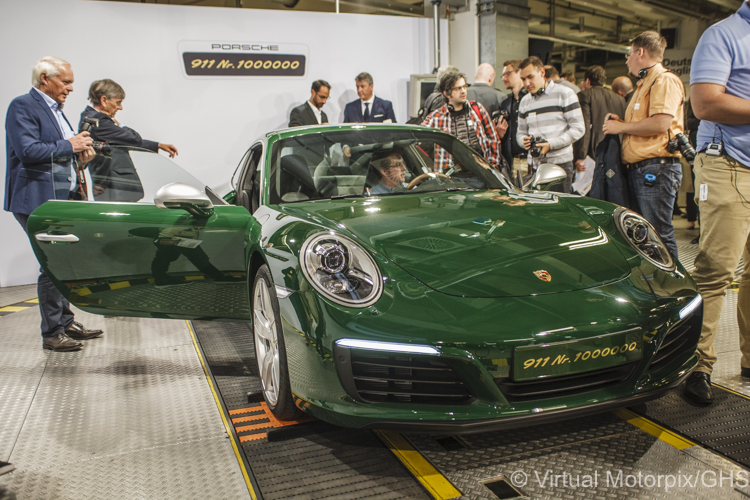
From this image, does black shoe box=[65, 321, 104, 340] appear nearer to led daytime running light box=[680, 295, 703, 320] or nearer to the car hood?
the car hood

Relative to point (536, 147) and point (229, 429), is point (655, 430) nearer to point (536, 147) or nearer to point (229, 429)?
point (229, 429)

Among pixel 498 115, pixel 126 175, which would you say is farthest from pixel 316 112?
pixel 126 175

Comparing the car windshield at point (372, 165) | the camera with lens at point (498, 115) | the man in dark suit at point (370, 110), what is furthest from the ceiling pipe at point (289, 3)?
the car windshield at point (372, 165)

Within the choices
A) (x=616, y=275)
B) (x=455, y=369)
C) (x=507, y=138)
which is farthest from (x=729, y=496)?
(x=507, y=138)

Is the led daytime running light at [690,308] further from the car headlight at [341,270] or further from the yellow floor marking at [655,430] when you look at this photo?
the car headlight at [341,270]

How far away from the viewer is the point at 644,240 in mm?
2264

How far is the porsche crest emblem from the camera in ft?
6.34

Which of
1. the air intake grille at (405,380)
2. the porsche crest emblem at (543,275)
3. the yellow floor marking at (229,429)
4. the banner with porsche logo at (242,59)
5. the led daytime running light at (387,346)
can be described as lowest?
the yellow floor marking at (229,429)

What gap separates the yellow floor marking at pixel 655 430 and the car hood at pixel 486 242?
65 centimetres

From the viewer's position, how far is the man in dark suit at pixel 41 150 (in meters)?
3.47

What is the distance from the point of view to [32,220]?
113 inches

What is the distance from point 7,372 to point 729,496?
137 inches

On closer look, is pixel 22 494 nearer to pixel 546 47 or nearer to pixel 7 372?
pixel 7 372

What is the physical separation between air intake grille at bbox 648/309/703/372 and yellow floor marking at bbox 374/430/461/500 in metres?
0.78
